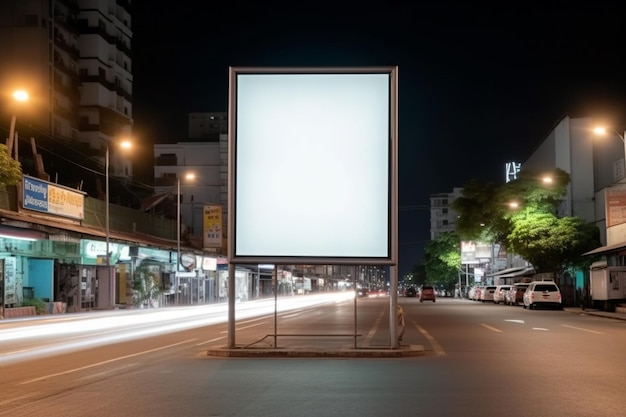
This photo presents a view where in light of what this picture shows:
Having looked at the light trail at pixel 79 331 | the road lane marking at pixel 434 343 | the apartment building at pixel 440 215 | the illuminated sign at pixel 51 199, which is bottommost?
the light trail at pixel 79 331

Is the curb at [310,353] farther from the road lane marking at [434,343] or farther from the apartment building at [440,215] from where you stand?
the apartment building at [440,215]

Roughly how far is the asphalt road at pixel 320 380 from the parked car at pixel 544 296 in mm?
25842

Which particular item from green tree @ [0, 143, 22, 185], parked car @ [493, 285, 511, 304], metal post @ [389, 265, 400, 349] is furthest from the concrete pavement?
parked car @ [493, 285, 511, 304]

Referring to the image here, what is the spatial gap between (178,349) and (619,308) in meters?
29.8

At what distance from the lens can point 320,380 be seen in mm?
13297

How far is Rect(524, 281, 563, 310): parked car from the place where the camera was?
47.9m

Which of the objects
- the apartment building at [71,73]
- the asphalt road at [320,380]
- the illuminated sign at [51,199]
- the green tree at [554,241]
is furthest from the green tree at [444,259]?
the asphalt road at [320,380]

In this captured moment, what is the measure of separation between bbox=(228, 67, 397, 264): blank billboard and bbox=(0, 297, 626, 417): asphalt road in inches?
100

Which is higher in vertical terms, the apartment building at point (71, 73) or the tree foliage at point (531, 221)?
the apartment building at point (71, 73)

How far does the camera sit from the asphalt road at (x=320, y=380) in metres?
10.4

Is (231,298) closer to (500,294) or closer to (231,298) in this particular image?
(231,298)

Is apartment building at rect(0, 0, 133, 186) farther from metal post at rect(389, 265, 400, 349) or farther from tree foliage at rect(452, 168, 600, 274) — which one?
metal post at rect(389, 265, 400, 349)

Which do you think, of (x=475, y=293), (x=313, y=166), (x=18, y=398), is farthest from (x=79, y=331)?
(x=475, y=293)

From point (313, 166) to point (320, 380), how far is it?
18.9ft
